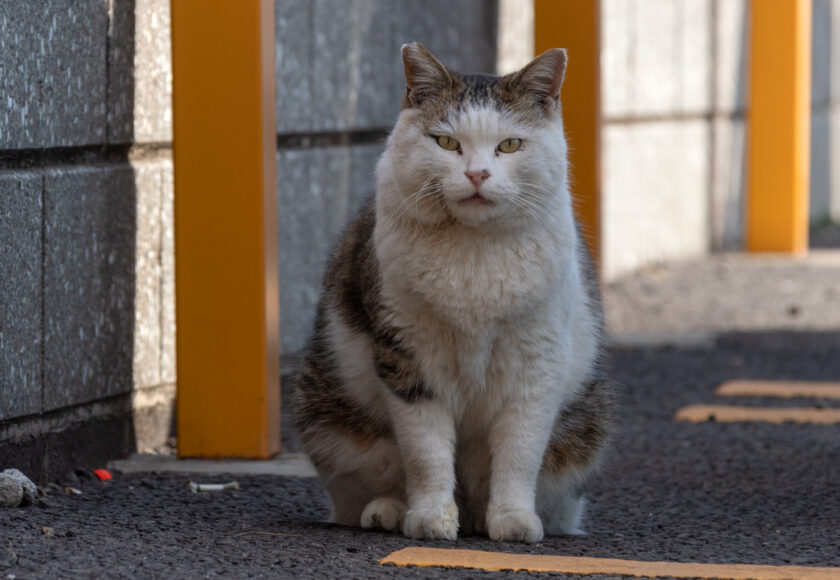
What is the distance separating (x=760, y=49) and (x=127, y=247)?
26.0 feet

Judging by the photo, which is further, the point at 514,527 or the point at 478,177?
the point at 514,527

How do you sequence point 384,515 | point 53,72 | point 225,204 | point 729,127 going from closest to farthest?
point 384,515 → point 53,72 → point 225,204 → point 729,127

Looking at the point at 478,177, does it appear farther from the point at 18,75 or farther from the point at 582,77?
the point at 582,77

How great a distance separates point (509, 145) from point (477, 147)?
85 mm

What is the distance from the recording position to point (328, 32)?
596 centimetres

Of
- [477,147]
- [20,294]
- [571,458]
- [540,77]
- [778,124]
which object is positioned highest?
[778,124]

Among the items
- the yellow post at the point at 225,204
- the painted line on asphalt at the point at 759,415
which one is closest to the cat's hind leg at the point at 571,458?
the yellow post at the point at 225,204

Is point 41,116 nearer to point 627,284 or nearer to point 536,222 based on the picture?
point 536,222

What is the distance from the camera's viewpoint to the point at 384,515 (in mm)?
3592

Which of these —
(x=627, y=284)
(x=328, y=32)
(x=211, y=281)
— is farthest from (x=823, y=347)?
(x=211, y=281)

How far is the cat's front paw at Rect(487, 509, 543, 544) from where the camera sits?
11.3ft

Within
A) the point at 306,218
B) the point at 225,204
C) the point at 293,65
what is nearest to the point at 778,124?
the point at 306,218

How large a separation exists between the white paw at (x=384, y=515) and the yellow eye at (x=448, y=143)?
3.21 ft

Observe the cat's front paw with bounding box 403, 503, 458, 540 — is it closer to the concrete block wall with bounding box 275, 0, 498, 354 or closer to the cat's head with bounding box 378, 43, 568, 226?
the cat's head with bounding box 378, 43, 568, 226
